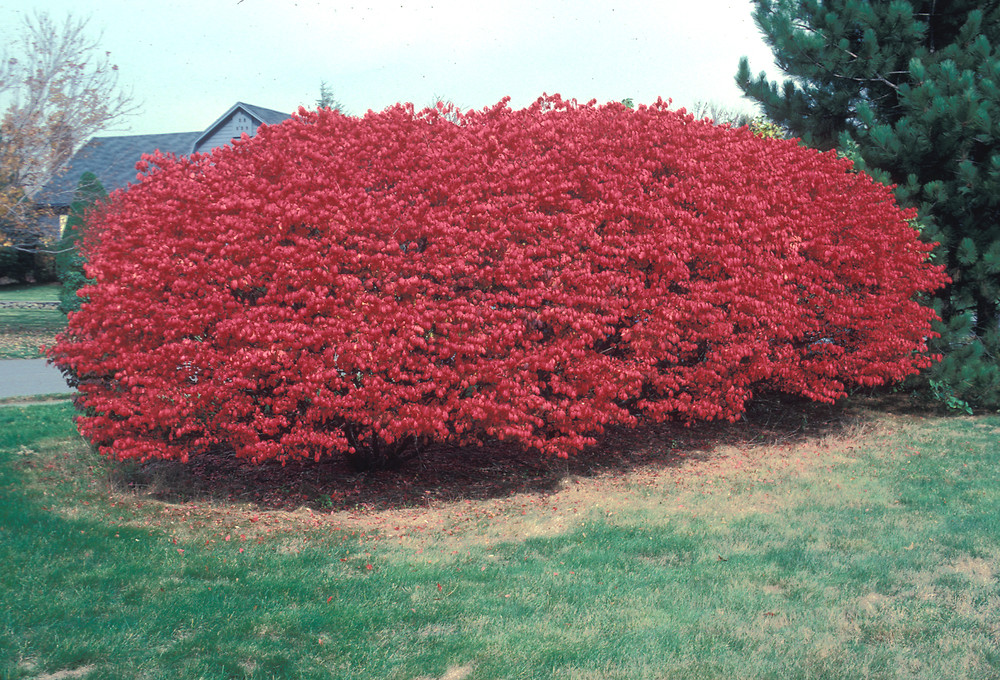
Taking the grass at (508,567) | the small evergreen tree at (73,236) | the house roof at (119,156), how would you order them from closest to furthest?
the grass at (508,567)
the small evergreen tree at (73,236)
the house roof at (119,156)

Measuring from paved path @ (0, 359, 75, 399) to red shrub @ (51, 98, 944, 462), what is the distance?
658 centimetres

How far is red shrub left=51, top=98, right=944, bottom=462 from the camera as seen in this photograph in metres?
7.36

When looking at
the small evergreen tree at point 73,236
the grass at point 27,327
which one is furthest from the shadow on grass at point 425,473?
the small evergreen tree at point 73,236

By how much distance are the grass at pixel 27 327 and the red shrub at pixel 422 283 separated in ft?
33.9

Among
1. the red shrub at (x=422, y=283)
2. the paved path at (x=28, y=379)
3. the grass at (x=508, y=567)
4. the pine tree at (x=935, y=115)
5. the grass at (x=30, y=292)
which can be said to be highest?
the pine tree at (x=935, y=115)

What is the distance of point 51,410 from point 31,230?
40.2 feet

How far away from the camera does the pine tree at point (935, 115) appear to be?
39.0 feet

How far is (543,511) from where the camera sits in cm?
776

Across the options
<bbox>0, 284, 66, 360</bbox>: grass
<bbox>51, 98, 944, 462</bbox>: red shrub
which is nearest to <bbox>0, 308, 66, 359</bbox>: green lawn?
<bbox>0, 284, 66, 360</bbox>: grass

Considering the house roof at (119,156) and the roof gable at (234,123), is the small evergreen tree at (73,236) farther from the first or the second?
the house roof at (119,156)

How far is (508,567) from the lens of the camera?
616 cm

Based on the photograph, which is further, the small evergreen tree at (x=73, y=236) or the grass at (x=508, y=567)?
the small evergreen tree at (x=73, y=236)

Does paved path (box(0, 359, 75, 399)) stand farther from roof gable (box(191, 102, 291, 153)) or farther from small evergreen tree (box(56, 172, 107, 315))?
roof gable (box(191, 102, 291, 153))

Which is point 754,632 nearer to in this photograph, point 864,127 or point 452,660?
point 452,660
